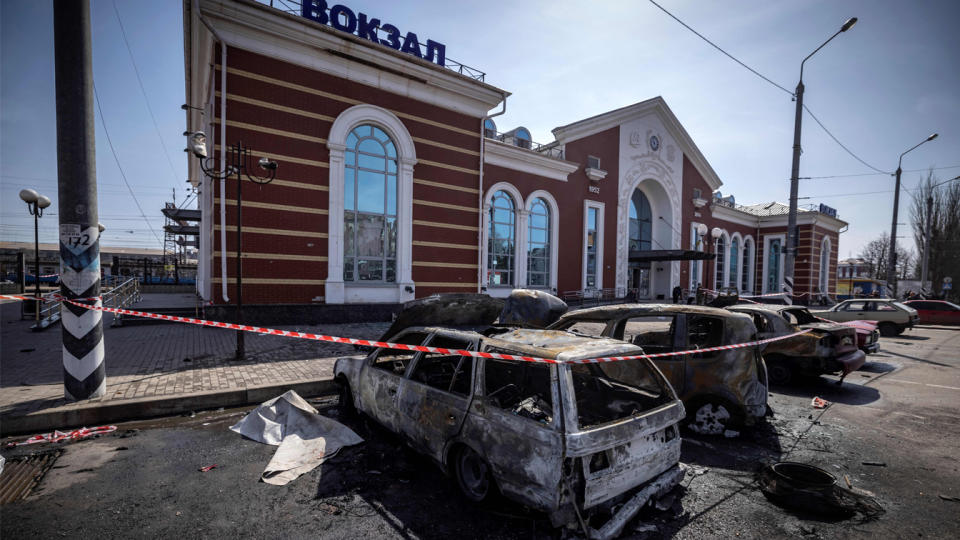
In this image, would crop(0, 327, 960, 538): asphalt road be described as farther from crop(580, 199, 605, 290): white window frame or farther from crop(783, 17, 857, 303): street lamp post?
crop(580, 199, 605, 290): white window frame

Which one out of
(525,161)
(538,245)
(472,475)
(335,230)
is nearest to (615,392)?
(472,475)

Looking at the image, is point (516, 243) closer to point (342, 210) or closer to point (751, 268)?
point (342, 210)

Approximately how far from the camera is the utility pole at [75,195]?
5320mm

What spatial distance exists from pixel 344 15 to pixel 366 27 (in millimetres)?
711

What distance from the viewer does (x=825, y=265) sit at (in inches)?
1510

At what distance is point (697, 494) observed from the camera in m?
3.55

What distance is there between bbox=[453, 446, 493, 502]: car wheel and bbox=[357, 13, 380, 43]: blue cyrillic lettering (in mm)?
13725

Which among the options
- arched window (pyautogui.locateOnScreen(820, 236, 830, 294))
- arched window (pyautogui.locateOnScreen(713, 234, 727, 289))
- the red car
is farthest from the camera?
arched window (pyautogui.locateOnScreen(820, 236, 830, 294))

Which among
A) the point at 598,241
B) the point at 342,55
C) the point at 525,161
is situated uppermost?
the point at 342,55

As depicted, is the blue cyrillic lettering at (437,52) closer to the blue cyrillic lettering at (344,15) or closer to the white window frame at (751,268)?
the blue cyrillic lettering at (344,15)

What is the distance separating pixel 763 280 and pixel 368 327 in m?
37.1

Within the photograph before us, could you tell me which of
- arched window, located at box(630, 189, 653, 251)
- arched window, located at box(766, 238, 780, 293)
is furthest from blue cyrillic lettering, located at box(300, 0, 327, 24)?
arched window, located at box(766, 238, 780, 293)

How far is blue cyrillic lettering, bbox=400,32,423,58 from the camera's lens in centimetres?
1381

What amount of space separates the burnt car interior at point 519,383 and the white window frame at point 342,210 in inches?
387
